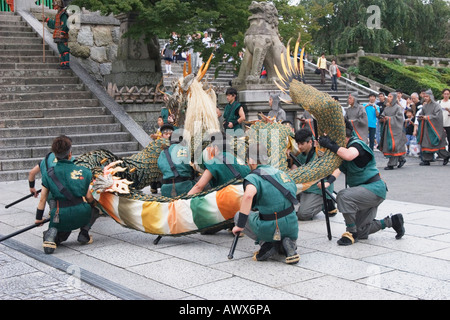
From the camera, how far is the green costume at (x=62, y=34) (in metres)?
16.1

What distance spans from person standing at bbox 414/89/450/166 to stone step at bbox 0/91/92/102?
28.0ft

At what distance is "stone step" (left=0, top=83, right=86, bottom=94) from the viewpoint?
49.4ft

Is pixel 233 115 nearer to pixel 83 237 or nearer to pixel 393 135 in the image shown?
pixel 393 135

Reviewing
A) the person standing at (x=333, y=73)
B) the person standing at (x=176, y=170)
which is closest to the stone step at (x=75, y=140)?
the person standing at (x=176, y=170)

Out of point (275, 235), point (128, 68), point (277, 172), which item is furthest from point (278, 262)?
point (128, 68)

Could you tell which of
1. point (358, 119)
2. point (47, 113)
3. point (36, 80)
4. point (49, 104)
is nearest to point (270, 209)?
point (358, 119)

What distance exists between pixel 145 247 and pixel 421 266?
2.91 meters

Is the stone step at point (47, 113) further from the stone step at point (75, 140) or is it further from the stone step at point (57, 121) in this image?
the stone step at point (75, 140)

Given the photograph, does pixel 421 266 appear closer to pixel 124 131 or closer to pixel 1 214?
pixel 1 214

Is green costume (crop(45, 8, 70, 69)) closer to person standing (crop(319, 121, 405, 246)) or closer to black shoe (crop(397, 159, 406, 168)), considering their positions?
black shoe (crop(397, 159, 406, 168))

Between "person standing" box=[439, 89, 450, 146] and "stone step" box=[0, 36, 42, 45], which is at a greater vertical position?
"stone step" box=[0, 36, 42, 45]

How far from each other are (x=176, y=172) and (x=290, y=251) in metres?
2.24

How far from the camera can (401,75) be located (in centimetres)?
2983

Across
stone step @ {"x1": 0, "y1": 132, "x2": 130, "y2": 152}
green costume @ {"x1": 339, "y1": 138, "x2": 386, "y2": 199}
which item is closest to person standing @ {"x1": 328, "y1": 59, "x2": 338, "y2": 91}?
stone step @ {"x1": 0, "y1": 132, "x2": 130, "y2": 152}
